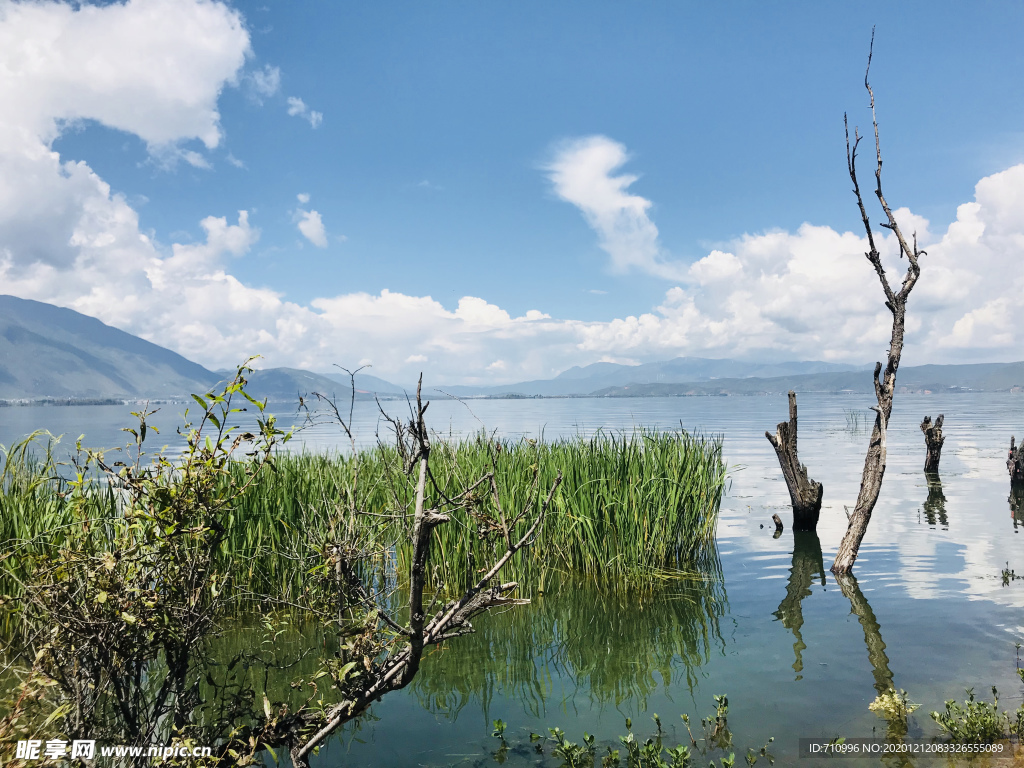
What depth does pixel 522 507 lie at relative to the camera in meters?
8.92

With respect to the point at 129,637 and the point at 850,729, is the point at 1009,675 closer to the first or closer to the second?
the point at 850,729

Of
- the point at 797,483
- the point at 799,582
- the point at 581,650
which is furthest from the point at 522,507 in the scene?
the point at 797,483

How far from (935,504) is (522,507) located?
40.1 ft

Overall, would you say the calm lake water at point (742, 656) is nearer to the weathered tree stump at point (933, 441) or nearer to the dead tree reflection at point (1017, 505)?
the dead tree reflection at point (1017, 505)

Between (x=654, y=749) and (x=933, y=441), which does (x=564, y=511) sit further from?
(x=933, y=441)

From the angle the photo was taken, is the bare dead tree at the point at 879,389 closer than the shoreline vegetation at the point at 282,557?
No

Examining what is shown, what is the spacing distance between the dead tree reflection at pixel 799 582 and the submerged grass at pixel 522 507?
1302 mm

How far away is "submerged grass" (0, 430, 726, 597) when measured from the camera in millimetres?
7535

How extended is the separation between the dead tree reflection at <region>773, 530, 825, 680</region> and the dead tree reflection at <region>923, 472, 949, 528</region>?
10.4ft

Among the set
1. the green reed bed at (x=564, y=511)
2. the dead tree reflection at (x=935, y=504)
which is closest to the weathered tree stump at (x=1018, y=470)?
the dead tree reflection at (x=935, y=504)

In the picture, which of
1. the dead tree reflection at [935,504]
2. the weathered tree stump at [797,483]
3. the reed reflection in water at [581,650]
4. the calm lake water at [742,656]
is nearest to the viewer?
the calm lake water at [742,656]

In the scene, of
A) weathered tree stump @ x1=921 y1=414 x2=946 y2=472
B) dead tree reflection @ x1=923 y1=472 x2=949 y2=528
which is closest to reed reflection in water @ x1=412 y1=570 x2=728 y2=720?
dead tree reflection @ x1=923 y1=472 x2=949 y2=528

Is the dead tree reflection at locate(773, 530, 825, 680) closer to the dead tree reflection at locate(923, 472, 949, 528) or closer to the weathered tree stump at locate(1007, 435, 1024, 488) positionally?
the dead tree reflection at locate(923, 472, 949, 528)

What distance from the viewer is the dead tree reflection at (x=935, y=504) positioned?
13.4 meters
